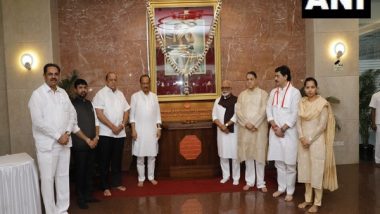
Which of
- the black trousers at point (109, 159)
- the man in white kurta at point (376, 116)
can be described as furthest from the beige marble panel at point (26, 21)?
the man in white kurta at point (376, 116)

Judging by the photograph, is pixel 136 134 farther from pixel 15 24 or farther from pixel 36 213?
pixel 15 24

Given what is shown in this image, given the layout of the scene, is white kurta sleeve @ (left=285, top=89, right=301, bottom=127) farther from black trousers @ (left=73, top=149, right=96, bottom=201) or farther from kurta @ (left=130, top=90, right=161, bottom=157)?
black trousers @ (left=73, top=149, right=96, bottom=201)

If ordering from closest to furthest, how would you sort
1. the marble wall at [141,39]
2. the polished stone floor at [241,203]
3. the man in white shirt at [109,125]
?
1. the polished stone floor at [241,203]
2. the man in white shirt at [109,125]
3. the marble wall at [141,39]

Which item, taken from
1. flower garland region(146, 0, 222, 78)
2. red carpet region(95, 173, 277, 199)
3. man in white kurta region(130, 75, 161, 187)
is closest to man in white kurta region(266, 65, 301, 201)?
red carpet region(95, 173, 277, 199)

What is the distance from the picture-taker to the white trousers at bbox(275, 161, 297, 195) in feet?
15.2

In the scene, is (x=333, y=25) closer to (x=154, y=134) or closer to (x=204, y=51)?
(x=204, y=51)

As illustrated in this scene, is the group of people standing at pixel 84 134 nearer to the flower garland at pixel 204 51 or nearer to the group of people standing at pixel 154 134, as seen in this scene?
the group of people standing at pixel 154 134

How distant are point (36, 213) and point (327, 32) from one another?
5.65 meters

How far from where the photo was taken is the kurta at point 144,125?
5371mm

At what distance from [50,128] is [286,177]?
3066 mm

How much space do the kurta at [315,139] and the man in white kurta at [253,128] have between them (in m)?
0.81

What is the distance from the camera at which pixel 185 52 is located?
678 centimetres

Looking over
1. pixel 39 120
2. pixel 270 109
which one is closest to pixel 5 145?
pixel 39 120

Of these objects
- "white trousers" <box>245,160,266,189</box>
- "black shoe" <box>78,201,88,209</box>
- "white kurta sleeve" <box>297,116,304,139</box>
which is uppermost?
"white kurta sleeve" <box>297,116,304,139</box>
